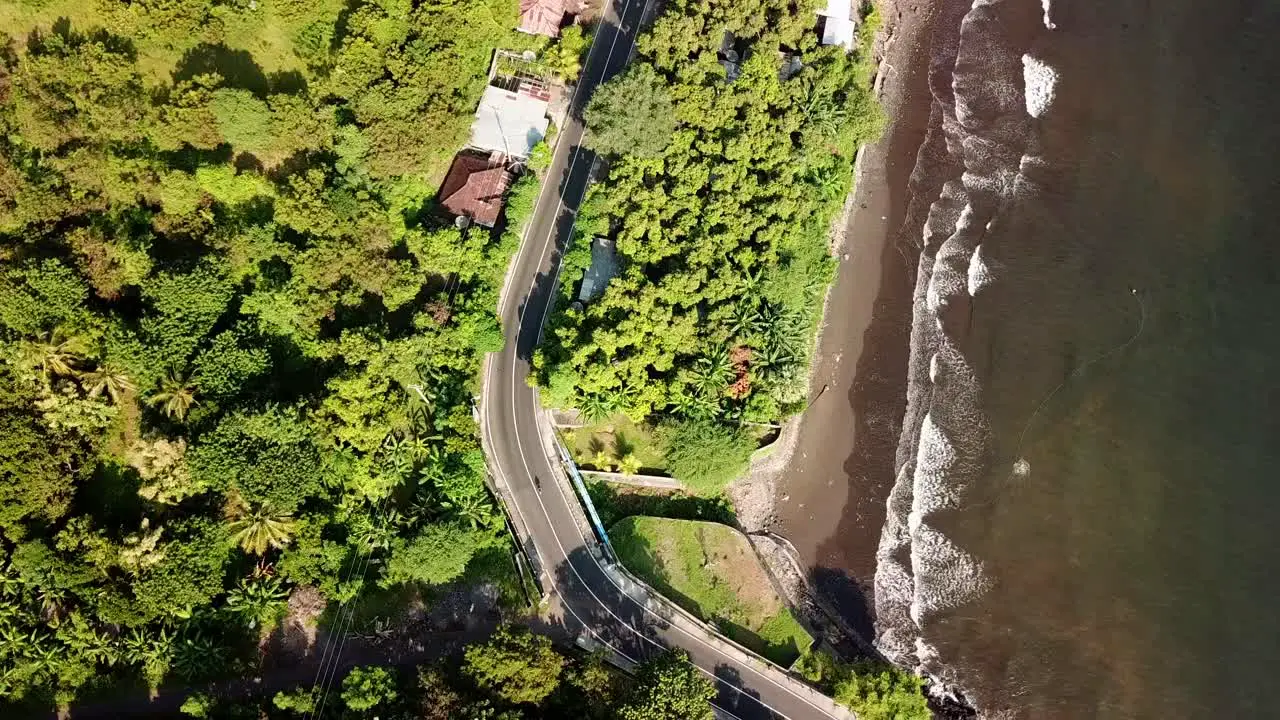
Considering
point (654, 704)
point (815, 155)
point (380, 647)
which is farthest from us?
point (815, 155)

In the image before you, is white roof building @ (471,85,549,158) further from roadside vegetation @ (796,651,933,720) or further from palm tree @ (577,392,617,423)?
roadside vegetation @ (796,651,933,720)

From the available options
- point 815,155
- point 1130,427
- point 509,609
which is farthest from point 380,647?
point 1130,427

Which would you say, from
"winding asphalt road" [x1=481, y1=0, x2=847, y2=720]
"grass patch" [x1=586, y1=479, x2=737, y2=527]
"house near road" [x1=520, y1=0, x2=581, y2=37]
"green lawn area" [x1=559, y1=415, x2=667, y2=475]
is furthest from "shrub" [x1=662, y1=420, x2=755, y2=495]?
"house near road" [x1=520, y1=0, x2=581, y2=37]

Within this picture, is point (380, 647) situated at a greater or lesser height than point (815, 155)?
lesser

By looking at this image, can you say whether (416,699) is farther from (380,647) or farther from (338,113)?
(338,113)

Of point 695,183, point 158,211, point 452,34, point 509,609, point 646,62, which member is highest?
point 646,62

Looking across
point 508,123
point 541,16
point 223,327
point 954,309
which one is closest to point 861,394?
point 954,309

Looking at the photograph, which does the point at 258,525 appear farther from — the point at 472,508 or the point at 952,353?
the point at 952,353
